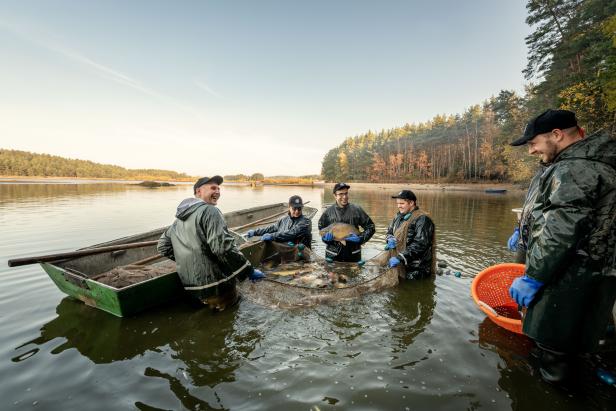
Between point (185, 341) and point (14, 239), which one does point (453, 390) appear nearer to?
point (185, 341)

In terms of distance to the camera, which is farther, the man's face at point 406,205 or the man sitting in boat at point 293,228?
the man sitting in boat at point 293,228

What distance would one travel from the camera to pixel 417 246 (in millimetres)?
6504

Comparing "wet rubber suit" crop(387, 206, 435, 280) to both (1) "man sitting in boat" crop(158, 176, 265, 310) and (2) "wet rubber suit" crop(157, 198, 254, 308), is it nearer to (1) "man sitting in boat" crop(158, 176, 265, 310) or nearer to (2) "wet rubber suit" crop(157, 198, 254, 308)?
(1) "man sitting in boat" crop(158, 176, 265, 310)

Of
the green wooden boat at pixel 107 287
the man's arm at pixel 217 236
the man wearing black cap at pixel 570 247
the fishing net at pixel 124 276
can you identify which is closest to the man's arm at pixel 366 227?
the green wooden boat at pixel 107 287

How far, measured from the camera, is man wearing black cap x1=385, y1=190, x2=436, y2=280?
21.2 feet

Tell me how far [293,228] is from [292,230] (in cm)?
8

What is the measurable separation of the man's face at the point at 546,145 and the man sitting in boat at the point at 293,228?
5.65 m

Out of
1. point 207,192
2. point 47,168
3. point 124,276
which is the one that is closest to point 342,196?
point 207,192

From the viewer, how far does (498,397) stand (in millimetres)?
3172

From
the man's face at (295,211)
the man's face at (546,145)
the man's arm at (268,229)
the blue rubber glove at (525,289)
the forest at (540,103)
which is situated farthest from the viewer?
the forest at (540,103)

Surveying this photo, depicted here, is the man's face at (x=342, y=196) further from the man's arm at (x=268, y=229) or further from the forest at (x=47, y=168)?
the forest at (x=47, y=168)

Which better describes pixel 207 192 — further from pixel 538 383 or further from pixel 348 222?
pixel 538 383

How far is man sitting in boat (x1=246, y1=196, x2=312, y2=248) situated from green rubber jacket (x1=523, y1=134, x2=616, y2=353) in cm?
573

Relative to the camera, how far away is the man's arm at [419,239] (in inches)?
253
